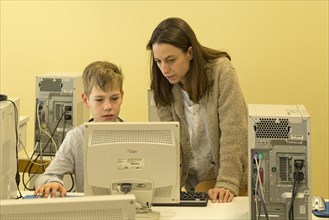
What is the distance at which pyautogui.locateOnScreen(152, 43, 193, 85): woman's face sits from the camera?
9.45 feet

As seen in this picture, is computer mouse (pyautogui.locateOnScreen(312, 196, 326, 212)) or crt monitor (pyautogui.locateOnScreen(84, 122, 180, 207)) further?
computer mouse (pyautogui.locateOnScreen(312, 196, 326, 212))

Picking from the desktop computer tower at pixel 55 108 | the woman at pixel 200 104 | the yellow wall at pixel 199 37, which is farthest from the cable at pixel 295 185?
the yellow wall at pixel 199 37

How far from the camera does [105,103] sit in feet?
9.44

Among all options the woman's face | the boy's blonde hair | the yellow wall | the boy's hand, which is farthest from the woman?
the yellow wall

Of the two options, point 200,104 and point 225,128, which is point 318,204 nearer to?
point 225,128

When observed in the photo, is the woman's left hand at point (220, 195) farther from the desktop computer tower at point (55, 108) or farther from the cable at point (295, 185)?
the desktop computer tower at point (55, 108)

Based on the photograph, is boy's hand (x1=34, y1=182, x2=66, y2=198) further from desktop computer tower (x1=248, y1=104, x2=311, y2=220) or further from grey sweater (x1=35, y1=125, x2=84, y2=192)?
desktop computer tower (x1=248, y1=104, x2=311, y2=220)

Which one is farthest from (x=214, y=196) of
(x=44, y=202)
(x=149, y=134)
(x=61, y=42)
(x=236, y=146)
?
(x=61, y=42)

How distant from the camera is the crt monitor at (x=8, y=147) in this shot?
246 cm

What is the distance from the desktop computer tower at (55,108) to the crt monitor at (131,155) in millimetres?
1422

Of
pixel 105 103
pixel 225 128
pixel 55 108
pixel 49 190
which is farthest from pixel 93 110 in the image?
pixel 55 108

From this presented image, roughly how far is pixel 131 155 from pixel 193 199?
0.43 metres

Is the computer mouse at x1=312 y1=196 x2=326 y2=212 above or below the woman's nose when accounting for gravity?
below

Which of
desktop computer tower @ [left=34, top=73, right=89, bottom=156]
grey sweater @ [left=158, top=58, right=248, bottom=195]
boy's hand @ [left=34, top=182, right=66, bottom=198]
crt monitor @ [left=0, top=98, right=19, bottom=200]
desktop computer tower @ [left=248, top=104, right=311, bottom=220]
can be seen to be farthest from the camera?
desktop computer tower @ [left=34, top=73, right=89, bottom=156]
